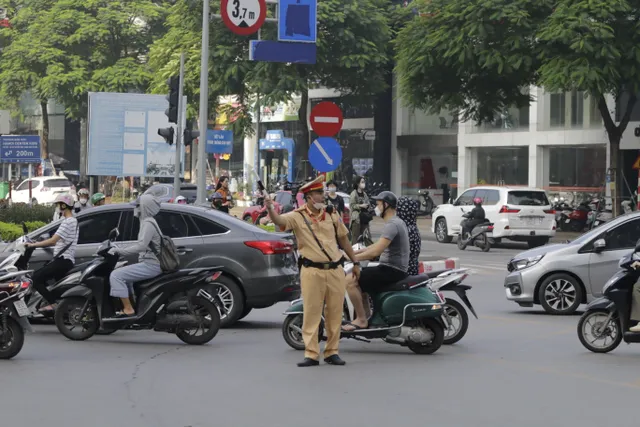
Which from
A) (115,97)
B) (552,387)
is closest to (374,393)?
(552,387)

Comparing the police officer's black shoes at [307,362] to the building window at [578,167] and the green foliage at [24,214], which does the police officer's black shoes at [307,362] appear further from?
the building window at [578,167]

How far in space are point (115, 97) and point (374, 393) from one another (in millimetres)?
24961

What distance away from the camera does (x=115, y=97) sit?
33.2 m

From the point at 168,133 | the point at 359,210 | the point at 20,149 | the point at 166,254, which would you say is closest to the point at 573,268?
the point at 166,254

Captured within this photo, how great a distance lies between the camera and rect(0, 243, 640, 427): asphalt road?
829 centimetres

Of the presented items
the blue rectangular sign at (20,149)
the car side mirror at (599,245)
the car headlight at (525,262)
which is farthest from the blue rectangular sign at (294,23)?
the blue rectangular sign at (20,149)

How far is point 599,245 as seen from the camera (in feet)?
51.0

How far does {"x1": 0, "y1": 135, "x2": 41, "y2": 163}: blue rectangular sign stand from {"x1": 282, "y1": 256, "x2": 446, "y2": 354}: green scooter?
27107 mm

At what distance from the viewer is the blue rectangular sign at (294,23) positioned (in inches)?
1058

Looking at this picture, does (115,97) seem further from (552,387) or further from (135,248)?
(552,387)

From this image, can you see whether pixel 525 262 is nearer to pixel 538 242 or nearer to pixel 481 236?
pixel 481 236

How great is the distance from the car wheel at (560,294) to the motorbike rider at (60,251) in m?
6.32

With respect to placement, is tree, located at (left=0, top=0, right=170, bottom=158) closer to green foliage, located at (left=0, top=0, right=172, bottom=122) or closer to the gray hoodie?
green foliage, located at (left=0, top=0, right=172, bottom=122)

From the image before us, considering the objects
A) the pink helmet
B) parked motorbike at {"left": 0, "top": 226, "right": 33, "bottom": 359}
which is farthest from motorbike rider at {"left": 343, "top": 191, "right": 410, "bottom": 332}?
the pink helmet
